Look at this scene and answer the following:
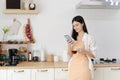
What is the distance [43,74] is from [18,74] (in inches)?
13.7

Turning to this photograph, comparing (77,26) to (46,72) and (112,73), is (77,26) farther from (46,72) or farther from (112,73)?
(112,73)

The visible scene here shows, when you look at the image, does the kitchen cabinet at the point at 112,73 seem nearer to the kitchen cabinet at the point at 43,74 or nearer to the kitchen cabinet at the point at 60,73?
the kitchen cabinet at the point at 60,73

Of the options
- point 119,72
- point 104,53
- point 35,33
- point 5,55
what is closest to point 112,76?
point 119,72

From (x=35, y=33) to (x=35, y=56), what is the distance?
1.25 ft

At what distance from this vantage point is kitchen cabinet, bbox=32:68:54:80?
10.5ft

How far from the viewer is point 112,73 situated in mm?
3299

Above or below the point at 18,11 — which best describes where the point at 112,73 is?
below

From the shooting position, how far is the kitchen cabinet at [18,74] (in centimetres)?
314

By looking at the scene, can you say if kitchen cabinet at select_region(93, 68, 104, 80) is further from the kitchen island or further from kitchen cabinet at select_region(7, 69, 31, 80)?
kitchen cabinet at select_region(7, 69, 31, 80)

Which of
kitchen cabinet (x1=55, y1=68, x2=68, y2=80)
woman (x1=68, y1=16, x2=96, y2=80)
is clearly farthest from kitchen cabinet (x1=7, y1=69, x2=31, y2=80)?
woman (x1=68, y1=16, x2=96, y2=80)

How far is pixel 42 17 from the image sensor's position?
3770 mm

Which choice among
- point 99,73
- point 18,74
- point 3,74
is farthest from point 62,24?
point 3,74

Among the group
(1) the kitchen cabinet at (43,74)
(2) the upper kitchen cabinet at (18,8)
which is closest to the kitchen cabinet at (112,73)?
(1) the kitchen cabinet at (43,74)

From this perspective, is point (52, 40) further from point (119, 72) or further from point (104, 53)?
point (119, 72)
